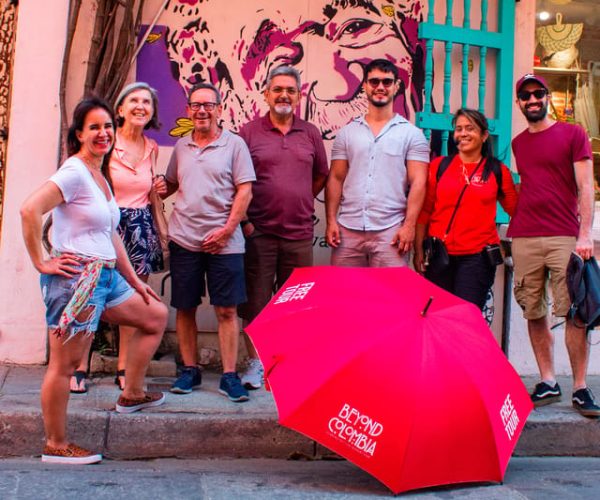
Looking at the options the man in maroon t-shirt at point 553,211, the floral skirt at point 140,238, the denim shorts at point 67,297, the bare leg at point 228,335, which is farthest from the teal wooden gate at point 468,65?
the denim shorts at point 67,297

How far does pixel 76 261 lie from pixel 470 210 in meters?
2.53

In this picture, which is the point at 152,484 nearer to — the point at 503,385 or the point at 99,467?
the point at 99,467

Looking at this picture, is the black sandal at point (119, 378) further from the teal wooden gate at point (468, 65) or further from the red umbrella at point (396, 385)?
the teal wooden gate at point (468, 65)

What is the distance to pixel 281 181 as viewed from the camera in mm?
5207

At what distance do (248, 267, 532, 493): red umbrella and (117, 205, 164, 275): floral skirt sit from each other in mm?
1409

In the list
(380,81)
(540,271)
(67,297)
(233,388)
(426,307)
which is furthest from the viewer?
(380,81)

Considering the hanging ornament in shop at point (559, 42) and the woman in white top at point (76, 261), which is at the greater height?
the hanging ornament in shop at point (559, 42)

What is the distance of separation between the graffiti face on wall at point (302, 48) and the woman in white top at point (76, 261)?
6.52 ft

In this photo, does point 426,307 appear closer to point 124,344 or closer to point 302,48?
point 124,344

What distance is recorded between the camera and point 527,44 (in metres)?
6.30

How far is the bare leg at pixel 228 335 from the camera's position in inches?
197

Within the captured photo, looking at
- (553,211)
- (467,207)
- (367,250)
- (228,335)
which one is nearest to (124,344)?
(228,335)

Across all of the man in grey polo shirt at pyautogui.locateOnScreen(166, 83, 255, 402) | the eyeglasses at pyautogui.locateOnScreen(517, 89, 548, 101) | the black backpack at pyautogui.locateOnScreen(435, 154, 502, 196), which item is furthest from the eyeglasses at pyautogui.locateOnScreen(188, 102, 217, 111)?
the eyeglasses at pyautogui.locateOnScreen(517, 89, 548, 101)

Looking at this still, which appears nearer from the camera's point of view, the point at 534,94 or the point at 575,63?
the point at 534,94
